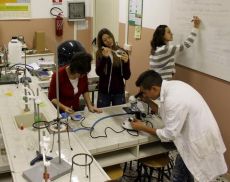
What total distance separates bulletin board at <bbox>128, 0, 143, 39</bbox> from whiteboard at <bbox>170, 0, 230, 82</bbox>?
0.77 meters

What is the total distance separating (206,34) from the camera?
127 inches

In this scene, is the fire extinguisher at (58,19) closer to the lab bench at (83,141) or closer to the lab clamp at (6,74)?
the lab clamp at (6,74)

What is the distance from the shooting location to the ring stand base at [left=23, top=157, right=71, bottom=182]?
1.63m

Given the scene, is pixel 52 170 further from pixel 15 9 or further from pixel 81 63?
pixel 15 9

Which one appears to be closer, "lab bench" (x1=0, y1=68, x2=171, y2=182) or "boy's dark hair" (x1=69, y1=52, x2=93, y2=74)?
"lab bench" (x1=0, y1=68, x2=171, y2=182)

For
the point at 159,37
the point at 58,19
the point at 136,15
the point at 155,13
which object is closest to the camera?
the point at 159,37

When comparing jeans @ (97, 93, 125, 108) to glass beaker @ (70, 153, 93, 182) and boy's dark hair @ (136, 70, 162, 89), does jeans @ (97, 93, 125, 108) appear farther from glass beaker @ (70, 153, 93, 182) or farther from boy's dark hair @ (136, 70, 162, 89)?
glass beaker @ (70, 153, 93, 182)

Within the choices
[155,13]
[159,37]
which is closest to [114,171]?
[159,37]

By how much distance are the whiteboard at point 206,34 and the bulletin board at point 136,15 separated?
0.77m

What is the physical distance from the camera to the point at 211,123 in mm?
2182

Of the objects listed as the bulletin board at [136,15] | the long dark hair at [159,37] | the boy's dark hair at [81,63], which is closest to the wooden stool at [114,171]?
the boy's dark hair at [81,63]

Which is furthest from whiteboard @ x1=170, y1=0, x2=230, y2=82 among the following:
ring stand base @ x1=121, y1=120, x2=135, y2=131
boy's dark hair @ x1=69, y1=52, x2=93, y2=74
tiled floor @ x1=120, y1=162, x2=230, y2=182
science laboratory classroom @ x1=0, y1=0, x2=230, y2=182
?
boy's dark hair @ x1=69, y1=52, x2=93, y2=74

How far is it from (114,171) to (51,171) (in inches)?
30.4

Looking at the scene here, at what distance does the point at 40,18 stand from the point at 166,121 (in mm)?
3825
